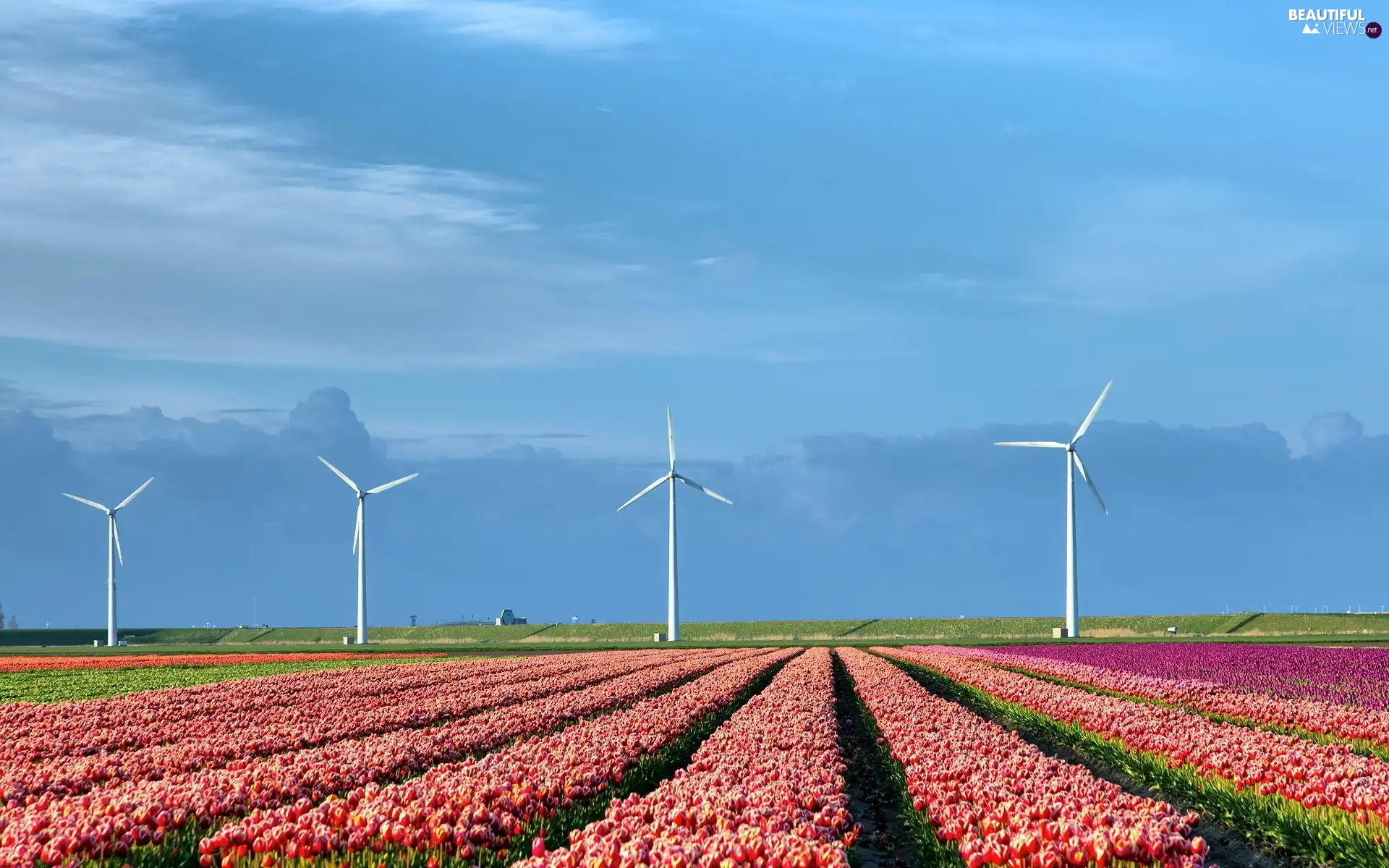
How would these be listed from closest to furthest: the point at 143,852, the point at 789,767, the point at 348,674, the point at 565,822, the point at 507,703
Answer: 1. the point at 143,852
2. the point at 565,822
3. the point at 789,767
4. the point at 507,703
5. the point at 348,674

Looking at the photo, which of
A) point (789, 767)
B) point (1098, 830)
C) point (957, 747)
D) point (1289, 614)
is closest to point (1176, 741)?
point (957, 747)

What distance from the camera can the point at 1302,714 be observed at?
31078mm

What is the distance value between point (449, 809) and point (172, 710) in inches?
870

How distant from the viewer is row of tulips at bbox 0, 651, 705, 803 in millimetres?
20328

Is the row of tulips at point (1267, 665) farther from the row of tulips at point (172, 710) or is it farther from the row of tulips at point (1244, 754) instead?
the row of tulips at point (172, 710)

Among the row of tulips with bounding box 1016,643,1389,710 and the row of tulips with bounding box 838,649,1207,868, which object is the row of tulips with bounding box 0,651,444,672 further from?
the row of tulips with bounding box 838,649,1207,868

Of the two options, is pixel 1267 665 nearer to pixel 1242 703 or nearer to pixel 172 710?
pixel 1242 703

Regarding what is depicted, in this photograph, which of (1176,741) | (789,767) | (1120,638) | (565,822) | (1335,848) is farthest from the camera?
(1120,638)

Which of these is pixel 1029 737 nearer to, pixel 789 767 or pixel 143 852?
pixel 789 767

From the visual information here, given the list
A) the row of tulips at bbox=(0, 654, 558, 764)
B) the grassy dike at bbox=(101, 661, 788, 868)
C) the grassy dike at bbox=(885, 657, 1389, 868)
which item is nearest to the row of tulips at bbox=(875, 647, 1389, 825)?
the grassy dike at bbox=(885, 657, 1389, 868)

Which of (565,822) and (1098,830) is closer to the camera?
(1098,830)

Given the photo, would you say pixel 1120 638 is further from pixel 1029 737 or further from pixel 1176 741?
pixel 1176 741

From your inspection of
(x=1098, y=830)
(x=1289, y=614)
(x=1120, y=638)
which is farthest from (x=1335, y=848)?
(x=1289, y=614)

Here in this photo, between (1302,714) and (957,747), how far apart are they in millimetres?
14271
